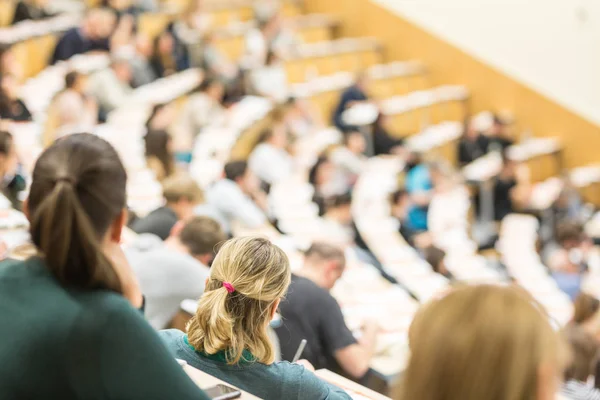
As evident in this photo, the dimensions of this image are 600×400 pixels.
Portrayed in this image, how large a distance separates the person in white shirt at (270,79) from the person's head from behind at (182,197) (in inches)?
117

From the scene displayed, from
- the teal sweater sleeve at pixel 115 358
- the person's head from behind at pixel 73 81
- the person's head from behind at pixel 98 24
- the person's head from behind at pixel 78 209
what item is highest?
the person's head from behind at pixel 78 209

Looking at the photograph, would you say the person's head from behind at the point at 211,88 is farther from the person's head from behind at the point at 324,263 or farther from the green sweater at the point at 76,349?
the green sweater at the point at 76,349

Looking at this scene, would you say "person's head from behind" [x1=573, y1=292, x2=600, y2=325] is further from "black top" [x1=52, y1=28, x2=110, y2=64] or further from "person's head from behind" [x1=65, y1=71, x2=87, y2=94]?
"black top" [x1=52, y1=28, x2=110, y2=64]

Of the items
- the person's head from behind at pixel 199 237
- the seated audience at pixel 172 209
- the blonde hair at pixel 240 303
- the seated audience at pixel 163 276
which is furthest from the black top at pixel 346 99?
the blonde hair at pixel 240 303

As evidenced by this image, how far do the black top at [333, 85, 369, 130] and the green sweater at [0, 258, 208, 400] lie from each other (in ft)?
19.0

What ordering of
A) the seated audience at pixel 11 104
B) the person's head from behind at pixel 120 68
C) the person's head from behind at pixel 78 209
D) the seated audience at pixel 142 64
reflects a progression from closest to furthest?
the person's head from behind at pixel 78 209 → the seated audience at pixel 11 104 → the person's head from behind at pixel 120 68 → the seated audience at pixel 142 64

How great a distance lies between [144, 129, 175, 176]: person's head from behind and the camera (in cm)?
436

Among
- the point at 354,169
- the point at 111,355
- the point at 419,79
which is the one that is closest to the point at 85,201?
the point at 111,355

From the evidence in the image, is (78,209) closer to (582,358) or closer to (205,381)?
(205,381)

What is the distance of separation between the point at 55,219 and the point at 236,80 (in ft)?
18.0

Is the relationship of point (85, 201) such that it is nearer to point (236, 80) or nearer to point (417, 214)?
point (417, 214)

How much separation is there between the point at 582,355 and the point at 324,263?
0.92m

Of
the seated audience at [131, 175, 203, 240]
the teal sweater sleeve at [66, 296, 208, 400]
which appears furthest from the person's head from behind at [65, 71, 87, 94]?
the teal sweater sleeve at [66, 296, 208, 400]

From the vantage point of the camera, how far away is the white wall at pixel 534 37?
25.1ft
